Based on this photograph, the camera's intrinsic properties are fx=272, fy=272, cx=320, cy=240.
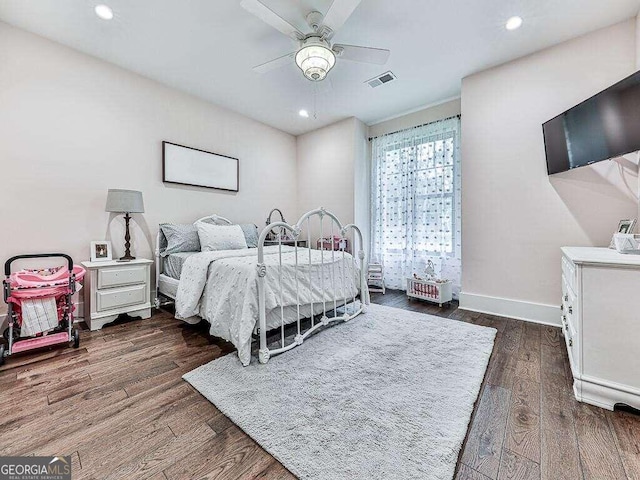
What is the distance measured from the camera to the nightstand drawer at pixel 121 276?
2.65 meters

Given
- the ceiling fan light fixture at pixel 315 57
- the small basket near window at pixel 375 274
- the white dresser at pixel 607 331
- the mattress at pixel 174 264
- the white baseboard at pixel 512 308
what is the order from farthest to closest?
1. the small basket near window at pixel 375 274
2. the mattress at pixel 174 264
3. the white baseboard at pixel 512 308
4. the ceiling fan light fixture at pixel 315 57
5. the white dresser at pixel 607 331

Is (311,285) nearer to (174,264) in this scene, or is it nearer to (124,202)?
(174,264)

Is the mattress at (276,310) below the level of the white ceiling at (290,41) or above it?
below

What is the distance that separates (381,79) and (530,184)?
A: 2062 mm

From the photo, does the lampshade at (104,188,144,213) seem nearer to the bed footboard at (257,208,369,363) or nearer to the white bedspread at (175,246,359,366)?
the white bedspread at (175,246,359,366)

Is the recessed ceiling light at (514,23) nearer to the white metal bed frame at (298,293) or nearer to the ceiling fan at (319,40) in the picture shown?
the ceiling fan at (319,40)

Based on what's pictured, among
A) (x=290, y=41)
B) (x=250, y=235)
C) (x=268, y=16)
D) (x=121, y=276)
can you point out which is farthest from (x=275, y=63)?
(x=121, y=276)

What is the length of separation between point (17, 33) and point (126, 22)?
106cm

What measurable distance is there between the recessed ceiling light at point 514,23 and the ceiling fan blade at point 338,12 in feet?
5.10

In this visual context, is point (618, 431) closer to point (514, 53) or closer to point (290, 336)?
point (290, 336)

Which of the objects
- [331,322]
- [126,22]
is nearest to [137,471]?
[331,322]

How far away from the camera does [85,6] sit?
224 cm

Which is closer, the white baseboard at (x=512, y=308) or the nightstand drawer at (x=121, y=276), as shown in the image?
the nightstand drawer at (x=121, y=276)

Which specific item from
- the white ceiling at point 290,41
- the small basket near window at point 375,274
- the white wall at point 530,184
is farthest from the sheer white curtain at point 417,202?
the white ceiling at point 290,41
